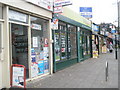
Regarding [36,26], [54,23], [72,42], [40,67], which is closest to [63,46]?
[72,42]

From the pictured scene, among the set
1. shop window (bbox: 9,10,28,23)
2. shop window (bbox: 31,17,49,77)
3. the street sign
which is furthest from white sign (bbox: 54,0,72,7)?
the street sign

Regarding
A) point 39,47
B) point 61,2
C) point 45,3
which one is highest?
point 61,2

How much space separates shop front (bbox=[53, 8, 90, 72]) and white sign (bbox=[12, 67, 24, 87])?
4038mm

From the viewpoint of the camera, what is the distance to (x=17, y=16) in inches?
236

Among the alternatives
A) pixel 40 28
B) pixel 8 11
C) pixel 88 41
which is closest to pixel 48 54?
pixel 40 28

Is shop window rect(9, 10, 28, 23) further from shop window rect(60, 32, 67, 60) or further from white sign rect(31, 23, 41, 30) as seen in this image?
shop window rect(60, 32, 67, 60)

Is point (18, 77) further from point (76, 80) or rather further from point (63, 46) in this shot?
point (63, 46)

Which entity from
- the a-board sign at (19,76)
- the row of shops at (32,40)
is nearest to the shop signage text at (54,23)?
the row of shops at (32,40)

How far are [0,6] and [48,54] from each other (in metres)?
3.85

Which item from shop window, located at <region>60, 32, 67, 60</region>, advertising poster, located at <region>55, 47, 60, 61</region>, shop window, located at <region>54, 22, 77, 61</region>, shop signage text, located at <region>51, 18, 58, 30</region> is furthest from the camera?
shop window, located at <region>60, 32, 67, 60</region>

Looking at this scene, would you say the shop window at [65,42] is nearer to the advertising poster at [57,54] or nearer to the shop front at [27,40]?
the advertising poster at [57,54]

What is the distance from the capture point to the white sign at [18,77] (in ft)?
14.0

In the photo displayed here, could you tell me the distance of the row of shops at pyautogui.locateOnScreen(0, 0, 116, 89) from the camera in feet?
17.5

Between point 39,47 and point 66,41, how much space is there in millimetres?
3425
